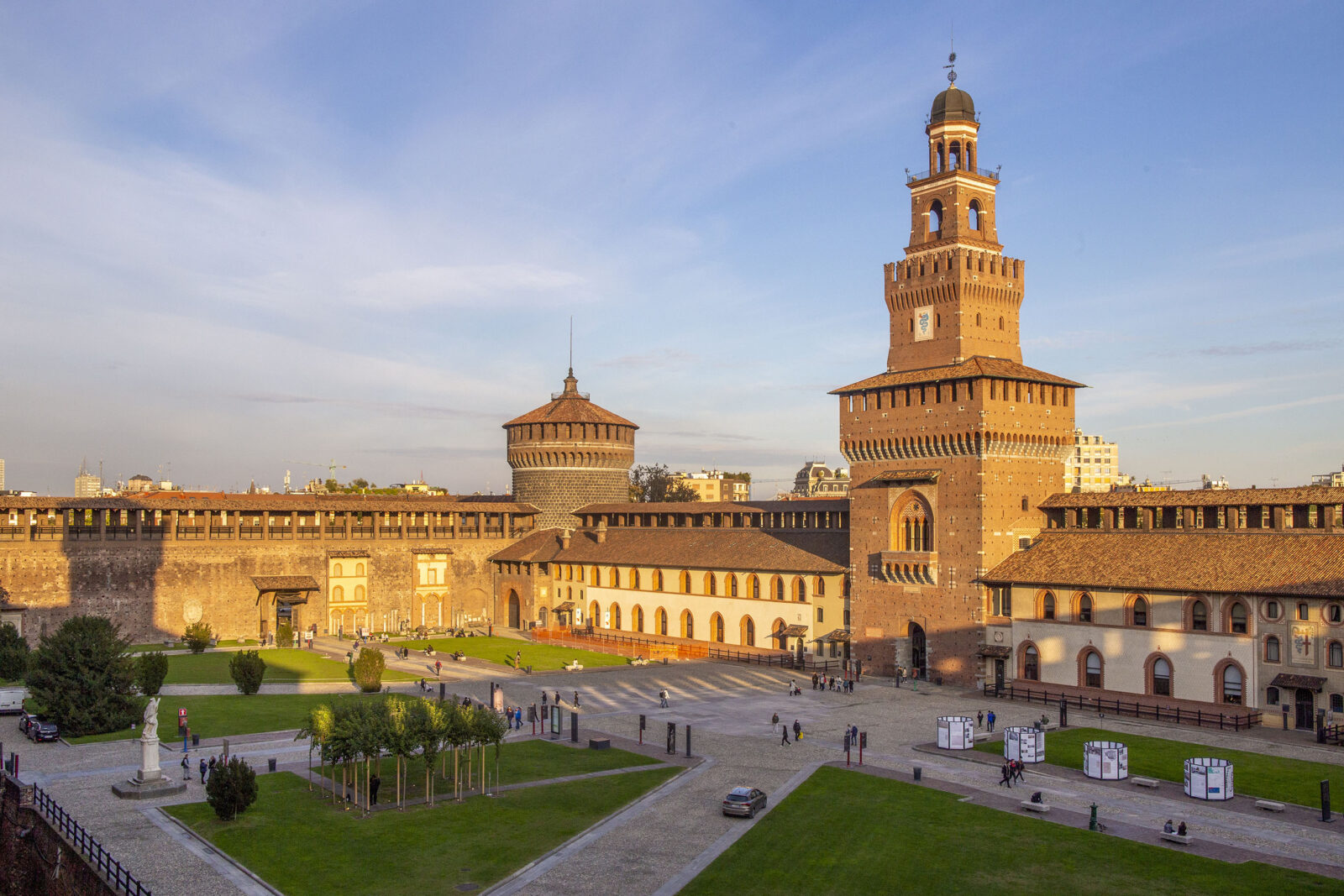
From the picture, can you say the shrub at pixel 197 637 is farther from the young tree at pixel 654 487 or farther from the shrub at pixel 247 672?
the young tree at pixel 654 487

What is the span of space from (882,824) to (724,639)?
3926 centimetres

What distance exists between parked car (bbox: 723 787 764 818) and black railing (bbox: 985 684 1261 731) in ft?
65.9

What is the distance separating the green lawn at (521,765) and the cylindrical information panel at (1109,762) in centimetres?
1414

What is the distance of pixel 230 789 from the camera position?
2955cm

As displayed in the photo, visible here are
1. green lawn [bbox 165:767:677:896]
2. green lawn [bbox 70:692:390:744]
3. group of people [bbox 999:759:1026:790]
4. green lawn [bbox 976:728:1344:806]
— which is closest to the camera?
green lawn [bbox 165:767:677:896]

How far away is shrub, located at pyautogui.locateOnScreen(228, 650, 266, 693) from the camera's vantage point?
49438 millimetres

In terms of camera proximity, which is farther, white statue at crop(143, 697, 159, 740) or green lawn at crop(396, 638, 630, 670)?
green lawn at crop(396, 638, 630, 670)

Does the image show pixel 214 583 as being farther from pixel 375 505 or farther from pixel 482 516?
pixel 482 516

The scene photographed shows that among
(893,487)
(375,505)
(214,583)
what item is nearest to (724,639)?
(893,487)

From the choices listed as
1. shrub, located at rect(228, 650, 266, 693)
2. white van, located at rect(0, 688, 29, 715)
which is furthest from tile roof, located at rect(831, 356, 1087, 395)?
white van, located at rect(0, 688, 29, 715)

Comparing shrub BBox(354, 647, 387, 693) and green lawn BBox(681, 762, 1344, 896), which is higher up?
shrub BBox(354, 647, 387, 693)

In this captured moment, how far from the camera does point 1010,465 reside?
55.2 meters

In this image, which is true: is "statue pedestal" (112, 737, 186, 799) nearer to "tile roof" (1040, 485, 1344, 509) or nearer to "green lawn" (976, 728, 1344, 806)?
"green lawn" (976, 728, 1344, 806)

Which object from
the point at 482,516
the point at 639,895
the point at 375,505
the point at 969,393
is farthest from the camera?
the point at 482,516
